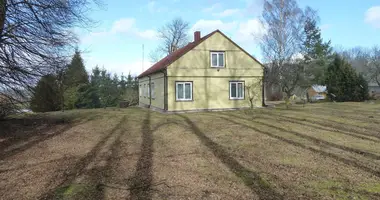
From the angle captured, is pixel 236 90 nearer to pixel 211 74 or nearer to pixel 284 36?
pixel 211 74

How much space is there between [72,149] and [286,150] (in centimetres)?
634

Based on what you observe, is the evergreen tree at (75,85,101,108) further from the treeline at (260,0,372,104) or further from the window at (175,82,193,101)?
the treeline at (260,0,372,104)

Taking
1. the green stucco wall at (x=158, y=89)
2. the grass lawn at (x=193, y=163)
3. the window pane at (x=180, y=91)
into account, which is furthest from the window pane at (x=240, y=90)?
the grass lawn at (x=193, y=163)

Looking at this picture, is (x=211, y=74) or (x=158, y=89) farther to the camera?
(x=158, y=89)

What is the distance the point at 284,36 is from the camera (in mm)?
30266

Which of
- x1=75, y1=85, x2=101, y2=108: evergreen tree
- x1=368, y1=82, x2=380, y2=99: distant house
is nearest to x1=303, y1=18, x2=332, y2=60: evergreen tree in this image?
x1=368, y1=82, x2=380, y2=99: distant house

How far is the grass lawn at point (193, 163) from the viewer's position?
16.3 ft

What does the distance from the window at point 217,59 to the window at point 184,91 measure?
2.41 m

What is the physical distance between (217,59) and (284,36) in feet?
43.9

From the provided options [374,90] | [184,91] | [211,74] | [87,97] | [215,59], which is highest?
[215,59]

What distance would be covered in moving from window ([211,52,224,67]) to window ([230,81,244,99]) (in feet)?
5.52

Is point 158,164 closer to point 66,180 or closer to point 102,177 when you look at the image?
point 102,177

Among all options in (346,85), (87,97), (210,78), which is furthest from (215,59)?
(87,97)

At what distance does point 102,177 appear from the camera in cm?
569
